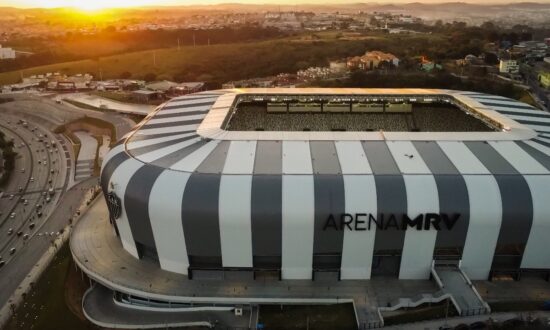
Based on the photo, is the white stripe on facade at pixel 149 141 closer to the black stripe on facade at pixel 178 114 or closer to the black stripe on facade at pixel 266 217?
the black stripe on facade at pixel 178 114

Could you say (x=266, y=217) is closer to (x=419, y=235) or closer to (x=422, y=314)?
(x=419, y=235)

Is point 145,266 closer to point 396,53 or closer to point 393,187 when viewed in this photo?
point 393,187

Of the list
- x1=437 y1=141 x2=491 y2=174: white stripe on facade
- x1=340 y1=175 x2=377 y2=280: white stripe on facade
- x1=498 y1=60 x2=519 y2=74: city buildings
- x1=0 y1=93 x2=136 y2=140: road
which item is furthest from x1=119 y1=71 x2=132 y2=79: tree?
x1=340 y1=175 x2=377 y2=280: white stripe on facade

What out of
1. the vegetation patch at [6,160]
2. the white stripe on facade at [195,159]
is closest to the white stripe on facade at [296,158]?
the white stripe on facade at [195,159]

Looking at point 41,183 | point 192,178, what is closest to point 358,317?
point 192,178

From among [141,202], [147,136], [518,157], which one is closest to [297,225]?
[141,202]

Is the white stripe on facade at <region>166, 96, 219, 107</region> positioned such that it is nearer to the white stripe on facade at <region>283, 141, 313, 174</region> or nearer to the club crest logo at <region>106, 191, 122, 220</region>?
the white stripe on facade at <region>283, 141, 313, 174</region>
